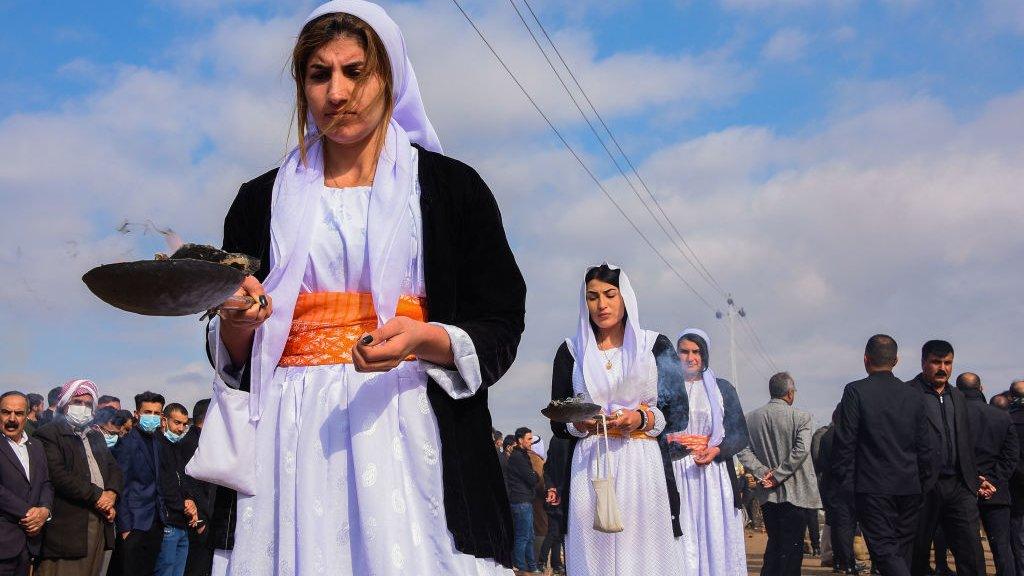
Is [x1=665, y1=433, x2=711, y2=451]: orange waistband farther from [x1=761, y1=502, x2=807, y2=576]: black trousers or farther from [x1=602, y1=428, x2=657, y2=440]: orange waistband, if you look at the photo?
[x1=761, y1=502, x2=807, y2=576]: black trousers

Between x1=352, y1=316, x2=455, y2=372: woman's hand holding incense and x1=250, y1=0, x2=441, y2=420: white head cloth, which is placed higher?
x1=250, y1=0, x2=441, y2=420: white head cloth

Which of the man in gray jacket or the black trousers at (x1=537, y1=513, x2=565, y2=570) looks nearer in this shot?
the man in gray jacket

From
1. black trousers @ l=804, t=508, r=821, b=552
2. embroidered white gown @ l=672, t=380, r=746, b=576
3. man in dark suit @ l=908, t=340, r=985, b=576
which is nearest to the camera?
embroidered white gown @ l=672, t=380, r=746, b=576

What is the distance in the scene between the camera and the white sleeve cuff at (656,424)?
765 centimetres

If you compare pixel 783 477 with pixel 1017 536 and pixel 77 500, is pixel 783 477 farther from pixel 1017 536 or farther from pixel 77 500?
pixel 77 500

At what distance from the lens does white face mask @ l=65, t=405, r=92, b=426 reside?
11.1m

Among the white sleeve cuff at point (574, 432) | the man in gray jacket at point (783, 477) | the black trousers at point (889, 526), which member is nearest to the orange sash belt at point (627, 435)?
the white sleeve cuff at point (574, 432)

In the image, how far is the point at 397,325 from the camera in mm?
2225

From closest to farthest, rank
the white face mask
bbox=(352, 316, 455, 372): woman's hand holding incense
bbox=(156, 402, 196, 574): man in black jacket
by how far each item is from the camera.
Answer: bbox=(352, 316, 455, 372): woman's hand holding incense, the white face mask, bbox=(156, 402, 196, 574): man in black jacket

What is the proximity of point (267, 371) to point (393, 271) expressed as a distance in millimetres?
348

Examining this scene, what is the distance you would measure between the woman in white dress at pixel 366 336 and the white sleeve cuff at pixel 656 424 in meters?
5.18

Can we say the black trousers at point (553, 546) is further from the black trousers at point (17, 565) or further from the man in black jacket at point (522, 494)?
the black trousers at point (17, 565)

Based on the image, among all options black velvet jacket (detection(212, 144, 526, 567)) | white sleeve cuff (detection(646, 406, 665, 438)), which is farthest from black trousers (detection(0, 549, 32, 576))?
black velvet jacket (detection(212, 144, 526, 567))

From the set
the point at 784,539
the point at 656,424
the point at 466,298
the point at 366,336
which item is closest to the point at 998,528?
the point at 784,539
